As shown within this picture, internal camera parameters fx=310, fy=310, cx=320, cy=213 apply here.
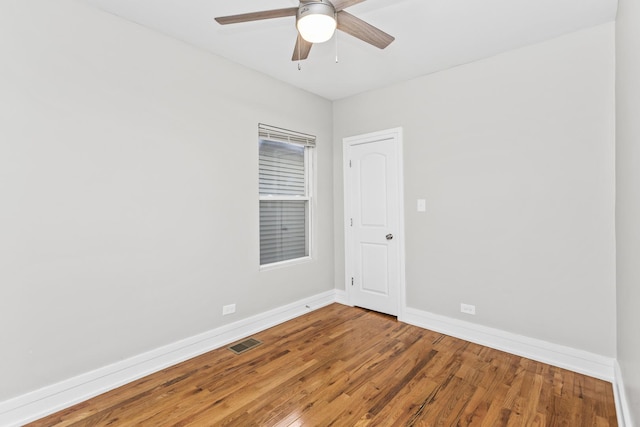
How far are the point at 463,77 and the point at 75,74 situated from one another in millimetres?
3244

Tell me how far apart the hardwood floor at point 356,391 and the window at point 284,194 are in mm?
1122

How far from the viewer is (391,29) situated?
2490mm

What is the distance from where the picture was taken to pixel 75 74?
2.12m

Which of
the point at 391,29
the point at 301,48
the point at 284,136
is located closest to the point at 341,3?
the point at 301,48

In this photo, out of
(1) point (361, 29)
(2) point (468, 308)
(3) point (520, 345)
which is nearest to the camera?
(1) point (361, 29)

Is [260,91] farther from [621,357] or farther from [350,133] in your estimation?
[621,357]

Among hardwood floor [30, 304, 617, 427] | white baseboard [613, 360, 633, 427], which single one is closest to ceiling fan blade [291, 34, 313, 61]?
hardwood floor [30, 304, 617, 427]

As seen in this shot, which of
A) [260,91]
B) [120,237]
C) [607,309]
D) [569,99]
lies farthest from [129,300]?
[569,99]

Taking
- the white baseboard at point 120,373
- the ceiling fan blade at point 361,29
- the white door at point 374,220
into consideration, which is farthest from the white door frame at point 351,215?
the ceiling fan blade at point 361,29

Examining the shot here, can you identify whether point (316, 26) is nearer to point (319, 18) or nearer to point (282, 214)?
point (319, 18)

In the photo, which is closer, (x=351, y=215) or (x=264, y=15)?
(x=264, y=15)

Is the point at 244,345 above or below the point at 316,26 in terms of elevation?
below

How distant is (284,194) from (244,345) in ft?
5.53

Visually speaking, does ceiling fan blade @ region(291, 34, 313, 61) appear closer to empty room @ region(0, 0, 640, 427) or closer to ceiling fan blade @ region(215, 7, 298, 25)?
empty room @ region(0, 0, 640, 427)
